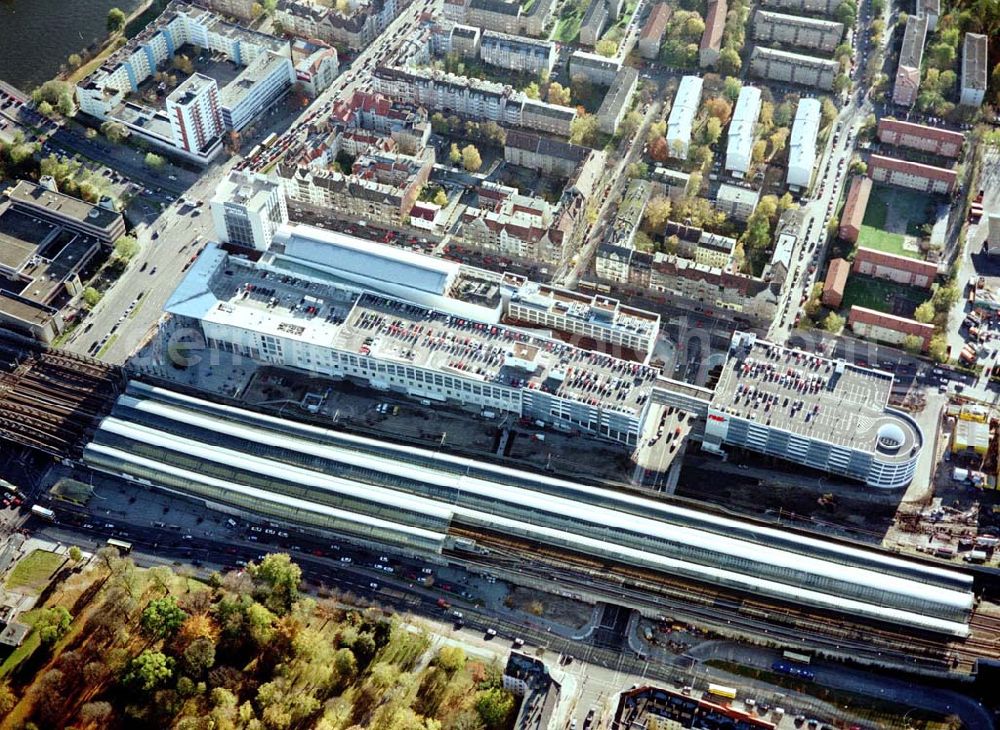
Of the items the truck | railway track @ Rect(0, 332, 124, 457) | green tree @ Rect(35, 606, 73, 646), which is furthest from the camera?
railway track @ Rect(0, 332, 124, 457)

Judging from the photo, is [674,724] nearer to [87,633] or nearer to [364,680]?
[364,680]

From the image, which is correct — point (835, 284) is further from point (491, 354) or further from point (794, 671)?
point (794, 671)

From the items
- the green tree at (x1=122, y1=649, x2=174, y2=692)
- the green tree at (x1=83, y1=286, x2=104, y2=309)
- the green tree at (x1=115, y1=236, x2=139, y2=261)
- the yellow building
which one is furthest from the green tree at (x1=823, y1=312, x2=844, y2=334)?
the green tree at (x1=83, y1=286, x2=104, y2=309)

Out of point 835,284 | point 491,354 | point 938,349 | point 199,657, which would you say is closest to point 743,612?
point 491,354

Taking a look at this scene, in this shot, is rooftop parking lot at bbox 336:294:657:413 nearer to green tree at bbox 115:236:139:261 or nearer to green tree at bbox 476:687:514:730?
green tree at bbox 115:236:139:261

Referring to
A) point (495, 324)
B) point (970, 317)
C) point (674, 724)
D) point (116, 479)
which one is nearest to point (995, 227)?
point (970, 317)

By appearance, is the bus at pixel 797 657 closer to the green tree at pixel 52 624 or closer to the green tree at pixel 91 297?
the green tree at pixel 52 624

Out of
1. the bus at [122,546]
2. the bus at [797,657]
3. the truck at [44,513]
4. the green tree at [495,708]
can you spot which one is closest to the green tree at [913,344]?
the bus at [797,657]
